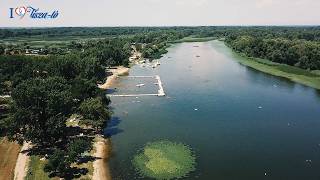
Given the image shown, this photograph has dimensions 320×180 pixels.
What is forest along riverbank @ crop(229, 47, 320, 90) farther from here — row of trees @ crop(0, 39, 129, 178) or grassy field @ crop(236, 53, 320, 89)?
row of trees @ crop(0, 39, 129, 178)

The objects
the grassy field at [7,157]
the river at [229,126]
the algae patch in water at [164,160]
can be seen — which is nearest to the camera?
the grassy field at [7,157]

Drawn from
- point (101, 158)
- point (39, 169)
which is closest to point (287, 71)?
point (101, 158)

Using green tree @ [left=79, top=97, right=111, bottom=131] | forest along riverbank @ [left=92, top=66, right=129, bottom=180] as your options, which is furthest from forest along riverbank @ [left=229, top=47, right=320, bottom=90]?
forest along riverbank @ [left=92, top=66, right=129, bottom=180]

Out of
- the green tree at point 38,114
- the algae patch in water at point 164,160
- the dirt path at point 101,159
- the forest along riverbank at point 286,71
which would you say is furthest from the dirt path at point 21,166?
the forest along riverbank at point 286,71

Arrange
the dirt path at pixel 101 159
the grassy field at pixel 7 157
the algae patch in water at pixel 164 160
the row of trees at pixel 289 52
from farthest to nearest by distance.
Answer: the row of trees at pixel 289 52 < the algae patch in water at pixel 164 160 < the dirt path at pixel 101 159 < the grassy field at pixel 7 157

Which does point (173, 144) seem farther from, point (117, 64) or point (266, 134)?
point (117, 64)

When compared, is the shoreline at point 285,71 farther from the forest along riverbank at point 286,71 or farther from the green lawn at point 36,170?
the green lawn at point 36,170
